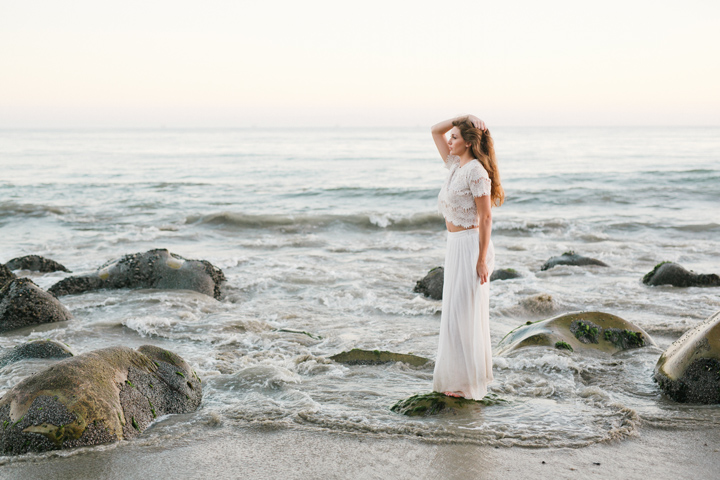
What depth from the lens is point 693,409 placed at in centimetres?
460

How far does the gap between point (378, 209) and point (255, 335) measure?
596 inches

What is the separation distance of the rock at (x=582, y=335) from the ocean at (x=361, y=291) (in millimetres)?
177

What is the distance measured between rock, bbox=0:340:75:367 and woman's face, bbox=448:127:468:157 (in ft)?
13.7

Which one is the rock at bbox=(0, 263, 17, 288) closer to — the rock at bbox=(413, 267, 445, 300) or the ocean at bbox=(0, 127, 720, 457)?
the ocean at bbox=(0, 127, 720, 457)

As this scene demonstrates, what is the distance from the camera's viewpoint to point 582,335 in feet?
20.6

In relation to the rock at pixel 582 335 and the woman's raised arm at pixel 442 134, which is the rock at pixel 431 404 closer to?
the rock at pixel 582 335

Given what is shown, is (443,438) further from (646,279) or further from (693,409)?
(646,279)

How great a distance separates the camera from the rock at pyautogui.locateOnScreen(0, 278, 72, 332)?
724cm

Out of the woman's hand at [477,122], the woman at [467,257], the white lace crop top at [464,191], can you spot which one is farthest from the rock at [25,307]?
the woman's hand at [477,122]

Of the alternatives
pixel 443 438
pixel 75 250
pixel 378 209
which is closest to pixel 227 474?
pixel 443 438

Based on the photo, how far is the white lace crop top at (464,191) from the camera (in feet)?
14.3

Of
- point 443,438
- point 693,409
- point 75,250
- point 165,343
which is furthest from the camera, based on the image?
point 75,250

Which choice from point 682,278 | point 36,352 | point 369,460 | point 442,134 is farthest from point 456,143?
point 682,278

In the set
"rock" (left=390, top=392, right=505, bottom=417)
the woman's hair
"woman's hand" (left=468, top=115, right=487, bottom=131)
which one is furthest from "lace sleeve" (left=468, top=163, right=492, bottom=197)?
"rock" (left=390, top=392, right=505, bottom=417)
